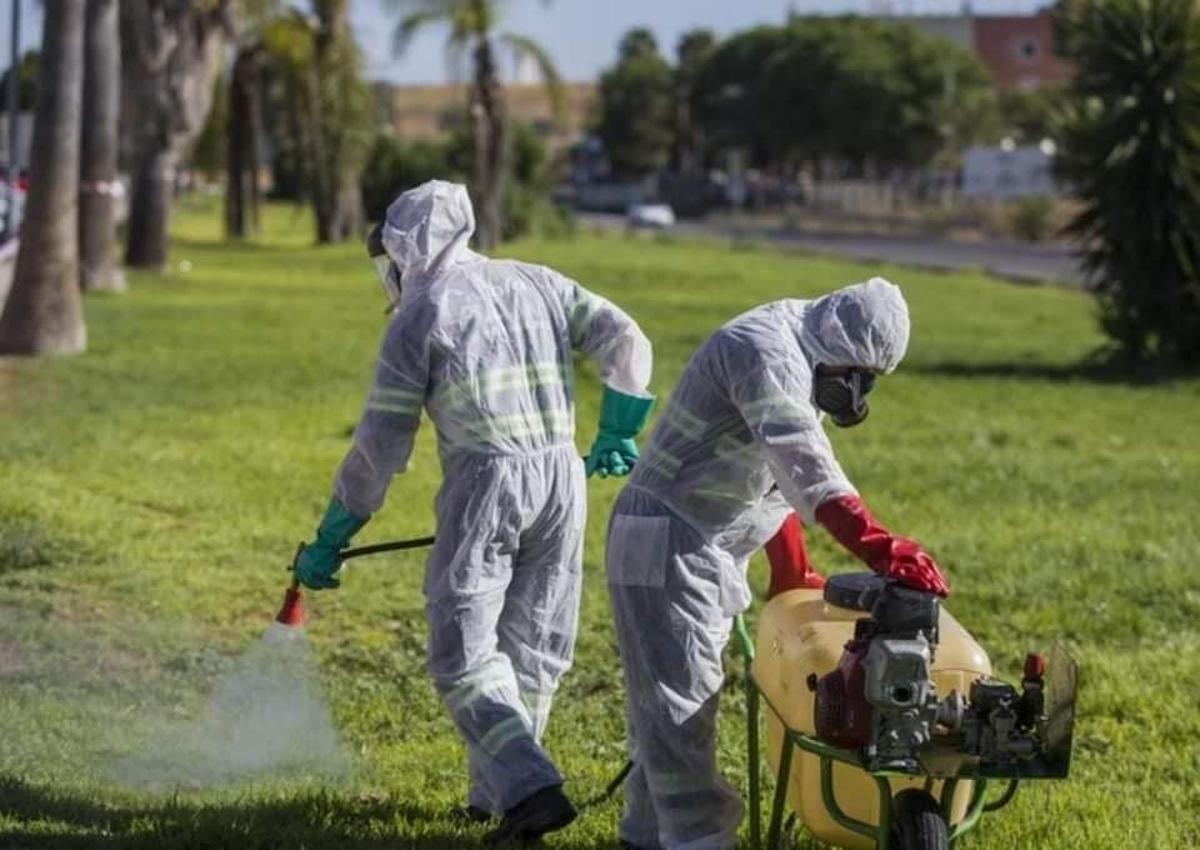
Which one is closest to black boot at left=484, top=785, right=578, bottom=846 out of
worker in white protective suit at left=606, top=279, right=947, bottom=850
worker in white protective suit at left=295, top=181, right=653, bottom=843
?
worker in white protective suit at left=295, top=181, right=653, bottom=843

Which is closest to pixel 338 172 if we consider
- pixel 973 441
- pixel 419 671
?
pixel 973 441

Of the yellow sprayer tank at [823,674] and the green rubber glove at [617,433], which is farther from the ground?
the green rubber glove at [617,433]

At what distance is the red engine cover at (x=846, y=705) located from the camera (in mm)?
4539

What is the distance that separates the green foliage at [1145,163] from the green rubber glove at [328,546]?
1471cm

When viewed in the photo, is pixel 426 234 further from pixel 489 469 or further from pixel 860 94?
pixel 860 94

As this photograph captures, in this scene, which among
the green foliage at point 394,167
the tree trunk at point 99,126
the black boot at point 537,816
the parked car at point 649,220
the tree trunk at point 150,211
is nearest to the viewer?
the black boot at point 537,816

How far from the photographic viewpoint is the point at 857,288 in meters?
4.96

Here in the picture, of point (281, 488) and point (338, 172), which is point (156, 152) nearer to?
point (338, 172)

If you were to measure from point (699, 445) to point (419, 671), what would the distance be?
10.0ft

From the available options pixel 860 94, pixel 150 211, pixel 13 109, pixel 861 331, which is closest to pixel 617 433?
pixel 861 331

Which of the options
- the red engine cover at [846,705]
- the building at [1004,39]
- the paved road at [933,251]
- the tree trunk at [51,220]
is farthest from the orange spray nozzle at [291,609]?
the building at [1004,39]

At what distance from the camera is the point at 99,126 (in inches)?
928

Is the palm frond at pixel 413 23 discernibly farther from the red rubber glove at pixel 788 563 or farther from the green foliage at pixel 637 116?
the green foliage at pixel 637 116

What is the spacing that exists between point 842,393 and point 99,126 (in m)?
19.8
